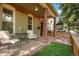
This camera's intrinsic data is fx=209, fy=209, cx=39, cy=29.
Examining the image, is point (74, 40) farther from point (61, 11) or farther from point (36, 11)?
point (36, 11)

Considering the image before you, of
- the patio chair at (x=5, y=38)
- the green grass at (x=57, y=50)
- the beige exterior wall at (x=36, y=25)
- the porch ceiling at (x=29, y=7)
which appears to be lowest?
the green grass at (x=57, y=50)

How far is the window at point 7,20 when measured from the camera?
3312 millimetres

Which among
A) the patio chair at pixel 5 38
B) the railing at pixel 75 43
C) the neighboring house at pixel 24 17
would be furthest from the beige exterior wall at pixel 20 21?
the railing at pixel 75 43

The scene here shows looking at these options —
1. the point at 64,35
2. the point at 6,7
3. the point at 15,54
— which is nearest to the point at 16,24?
the point at 6,7

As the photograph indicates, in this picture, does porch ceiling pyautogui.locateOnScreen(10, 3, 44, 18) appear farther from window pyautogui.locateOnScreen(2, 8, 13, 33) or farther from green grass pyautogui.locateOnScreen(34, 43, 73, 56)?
green grass pyautogui.locateOnScreen(34, 43, 73, 56)

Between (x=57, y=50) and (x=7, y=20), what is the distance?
93 cm

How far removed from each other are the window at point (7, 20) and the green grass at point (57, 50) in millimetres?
624

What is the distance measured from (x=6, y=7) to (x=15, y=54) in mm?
771

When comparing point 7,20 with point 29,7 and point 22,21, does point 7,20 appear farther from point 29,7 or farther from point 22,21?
point 29,7

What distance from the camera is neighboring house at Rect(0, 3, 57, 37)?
329 centimetres

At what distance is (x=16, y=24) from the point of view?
349 cm

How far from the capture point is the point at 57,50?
3.14m

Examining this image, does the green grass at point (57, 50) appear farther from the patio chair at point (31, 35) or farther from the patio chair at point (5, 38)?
the patio chair at point (5, 38)

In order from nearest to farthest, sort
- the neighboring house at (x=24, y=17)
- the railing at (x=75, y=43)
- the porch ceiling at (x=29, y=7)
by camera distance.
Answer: the railing at (x=75, y=43) → the porch ceiling at (x=29, y=7) → the neighboring house at (x=24, y=17)
